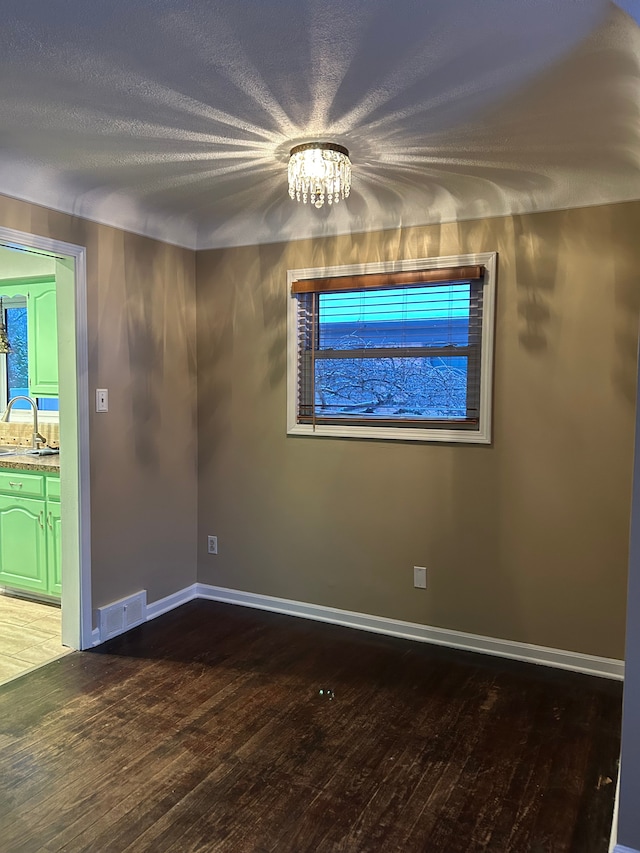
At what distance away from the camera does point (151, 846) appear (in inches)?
74.1

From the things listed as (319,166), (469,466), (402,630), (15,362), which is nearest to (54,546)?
(15,362)

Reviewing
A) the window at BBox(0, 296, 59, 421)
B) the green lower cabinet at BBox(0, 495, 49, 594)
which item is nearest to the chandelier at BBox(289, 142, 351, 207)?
the green lower cabinet at BBox(0, 495, 49, 594)

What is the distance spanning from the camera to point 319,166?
97.0 inches

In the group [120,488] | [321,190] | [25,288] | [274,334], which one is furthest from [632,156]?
[25,288]

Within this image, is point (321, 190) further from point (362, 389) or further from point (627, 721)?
point (627, 721)

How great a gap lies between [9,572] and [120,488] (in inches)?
45.5

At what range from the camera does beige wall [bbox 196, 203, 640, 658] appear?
2.92 meters

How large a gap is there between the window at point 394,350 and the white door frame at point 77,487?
1.14 meters

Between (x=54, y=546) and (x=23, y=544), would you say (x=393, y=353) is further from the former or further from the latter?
(x=23, y=544)

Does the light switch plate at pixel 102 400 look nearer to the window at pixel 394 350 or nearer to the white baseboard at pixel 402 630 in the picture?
the window at pixel 394 350

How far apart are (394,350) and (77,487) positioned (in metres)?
1.79

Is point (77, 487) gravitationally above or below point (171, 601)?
above

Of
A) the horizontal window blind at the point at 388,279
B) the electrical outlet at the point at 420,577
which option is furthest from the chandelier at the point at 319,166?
the electrical outlet at the point at 420,577

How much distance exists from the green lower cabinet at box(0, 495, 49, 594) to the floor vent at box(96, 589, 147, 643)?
0.68 m
